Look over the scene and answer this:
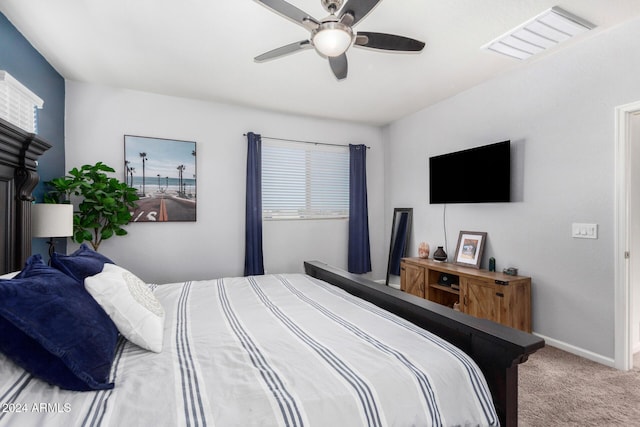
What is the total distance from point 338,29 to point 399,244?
3.34 meters

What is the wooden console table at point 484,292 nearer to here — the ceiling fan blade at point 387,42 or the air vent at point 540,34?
the air vent at point 540,34

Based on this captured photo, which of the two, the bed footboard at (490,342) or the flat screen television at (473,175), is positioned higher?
the flat screen television at (473,175)

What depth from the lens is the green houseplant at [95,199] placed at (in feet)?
9.41

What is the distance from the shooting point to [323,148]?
4492mm

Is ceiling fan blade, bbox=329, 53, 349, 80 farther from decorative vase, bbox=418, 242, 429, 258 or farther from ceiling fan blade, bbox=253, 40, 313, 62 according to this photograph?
decorative vase, bbox=418, 242, 429, 258

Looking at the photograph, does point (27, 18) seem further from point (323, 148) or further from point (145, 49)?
point (323, 148)

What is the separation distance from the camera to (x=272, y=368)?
111cm

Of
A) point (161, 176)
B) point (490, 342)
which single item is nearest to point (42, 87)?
point (161, 176)

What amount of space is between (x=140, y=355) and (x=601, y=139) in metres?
3.34

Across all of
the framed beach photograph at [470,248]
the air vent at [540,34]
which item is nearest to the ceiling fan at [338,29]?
the air vent at [540,34]

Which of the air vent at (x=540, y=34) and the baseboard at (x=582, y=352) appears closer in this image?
the air vent at (x=540, y=34)

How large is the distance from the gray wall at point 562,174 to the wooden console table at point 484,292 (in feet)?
0.70

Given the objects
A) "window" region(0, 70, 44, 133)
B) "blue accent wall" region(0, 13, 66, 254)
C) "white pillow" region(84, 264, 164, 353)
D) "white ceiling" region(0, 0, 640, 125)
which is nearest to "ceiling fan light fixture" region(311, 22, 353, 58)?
"white ceiling" region(0, 0, 640, 125)

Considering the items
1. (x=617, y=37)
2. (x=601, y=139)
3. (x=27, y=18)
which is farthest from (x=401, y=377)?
(x=27, y=18)
